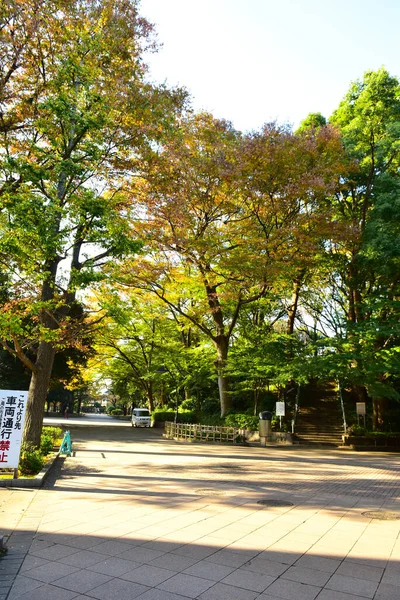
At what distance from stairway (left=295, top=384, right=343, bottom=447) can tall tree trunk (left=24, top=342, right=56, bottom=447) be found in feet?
46.2

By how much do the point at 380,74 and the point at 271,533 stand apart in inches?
830

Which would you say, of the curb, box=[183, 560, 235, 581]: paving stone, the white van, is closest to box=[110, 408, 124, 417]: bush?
the white van

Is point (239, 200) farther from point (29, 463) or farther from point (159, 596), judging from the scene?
point (159, 596)

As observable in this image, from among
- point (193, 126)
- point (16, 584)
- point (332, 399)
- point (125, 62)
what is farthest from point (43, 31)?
point (332, 399)

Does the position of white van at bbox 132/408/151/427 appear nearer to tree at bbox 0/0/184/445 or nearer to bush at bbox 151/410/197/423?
bush at bbox 151/410/197/423

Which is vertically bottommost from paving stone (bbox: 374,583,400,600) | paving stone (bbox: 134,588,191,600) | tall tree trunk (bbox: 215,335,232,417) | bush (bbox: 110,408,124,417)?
bush (bbox: 110,408,124,417)

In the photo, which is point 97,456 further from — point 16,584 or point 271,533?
point 16,584

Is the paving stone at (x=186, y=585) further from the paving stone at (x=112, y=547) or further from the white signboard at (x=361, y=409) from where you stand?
the white signboard at (x=361, y=409)

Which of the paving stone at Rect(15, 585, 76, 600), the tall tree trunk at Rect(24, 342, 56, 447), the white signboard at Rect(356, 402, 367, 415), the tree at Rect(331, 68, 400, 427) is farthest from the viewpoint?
the white signboard at Rect(356, 402, 367, 415)

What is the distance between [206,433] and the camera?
2239 cm

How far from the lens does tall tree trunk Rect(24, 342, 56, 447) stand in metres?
11.5

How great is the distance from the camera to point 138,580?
13.5 ft

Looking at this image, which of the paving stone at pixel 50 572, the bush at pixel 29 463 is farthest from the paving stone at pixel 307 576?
the bush at pixel 29 463

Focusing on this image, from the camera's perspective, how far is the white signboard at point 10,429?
851 cm
